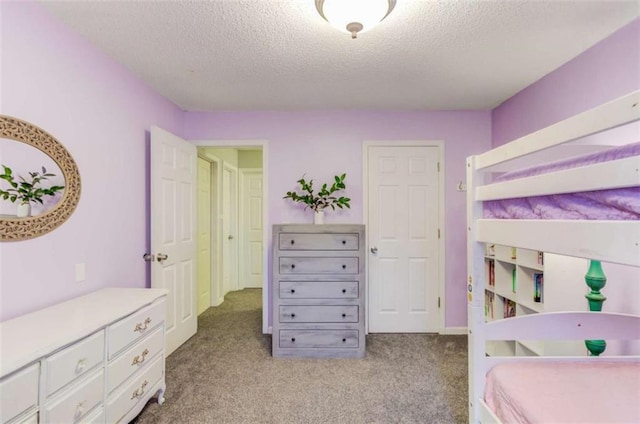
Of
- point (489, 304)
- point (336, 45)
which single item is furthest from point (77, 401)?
point (489, 304)

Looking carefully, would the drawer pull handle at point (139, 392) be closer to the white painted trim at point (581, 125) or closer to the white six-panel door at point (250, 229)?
the white painted trim at point (581, 125)

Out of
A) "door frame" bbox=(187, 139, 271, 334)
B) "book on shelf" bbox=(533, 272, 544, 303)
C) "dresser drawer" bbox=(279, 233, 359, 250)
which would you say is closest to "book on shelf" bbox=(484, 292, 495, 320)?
"book on shelf" bbox=(533, 272, 544, 303)

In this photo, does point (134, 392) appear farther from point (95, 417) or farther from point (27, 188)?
point (27, 188)

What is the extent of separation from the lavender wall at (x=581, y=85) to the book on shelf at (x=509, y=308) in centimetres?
148

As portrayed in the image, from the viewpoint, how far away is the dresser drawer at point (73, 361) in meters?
1.21

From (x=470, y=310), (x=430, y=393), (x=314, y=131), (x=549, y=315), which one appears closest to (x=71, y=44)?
(x=314, y=131)

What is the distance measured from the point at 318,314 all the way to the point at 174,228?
1487 millimetres

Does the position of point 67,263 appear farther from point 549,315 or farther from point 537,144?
point 549,315

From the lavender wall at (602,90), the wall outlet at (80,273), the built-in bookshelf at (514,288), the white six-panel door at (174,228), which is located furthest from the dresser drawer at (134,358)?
the lavender wall at (602,90)

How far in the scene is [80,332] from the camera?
132 cm

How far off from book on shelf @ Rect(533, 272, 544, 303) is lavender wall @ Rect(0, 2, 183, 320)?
120 inches

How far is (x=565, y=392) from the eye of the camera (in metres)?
1.17

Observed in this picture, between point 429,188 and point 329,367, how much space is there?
1994mm

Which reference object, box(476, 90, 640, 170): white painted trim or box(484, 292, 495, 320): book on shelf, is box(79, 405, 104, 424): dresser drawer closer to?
box(476, 90, 640, 170): white painted trim
